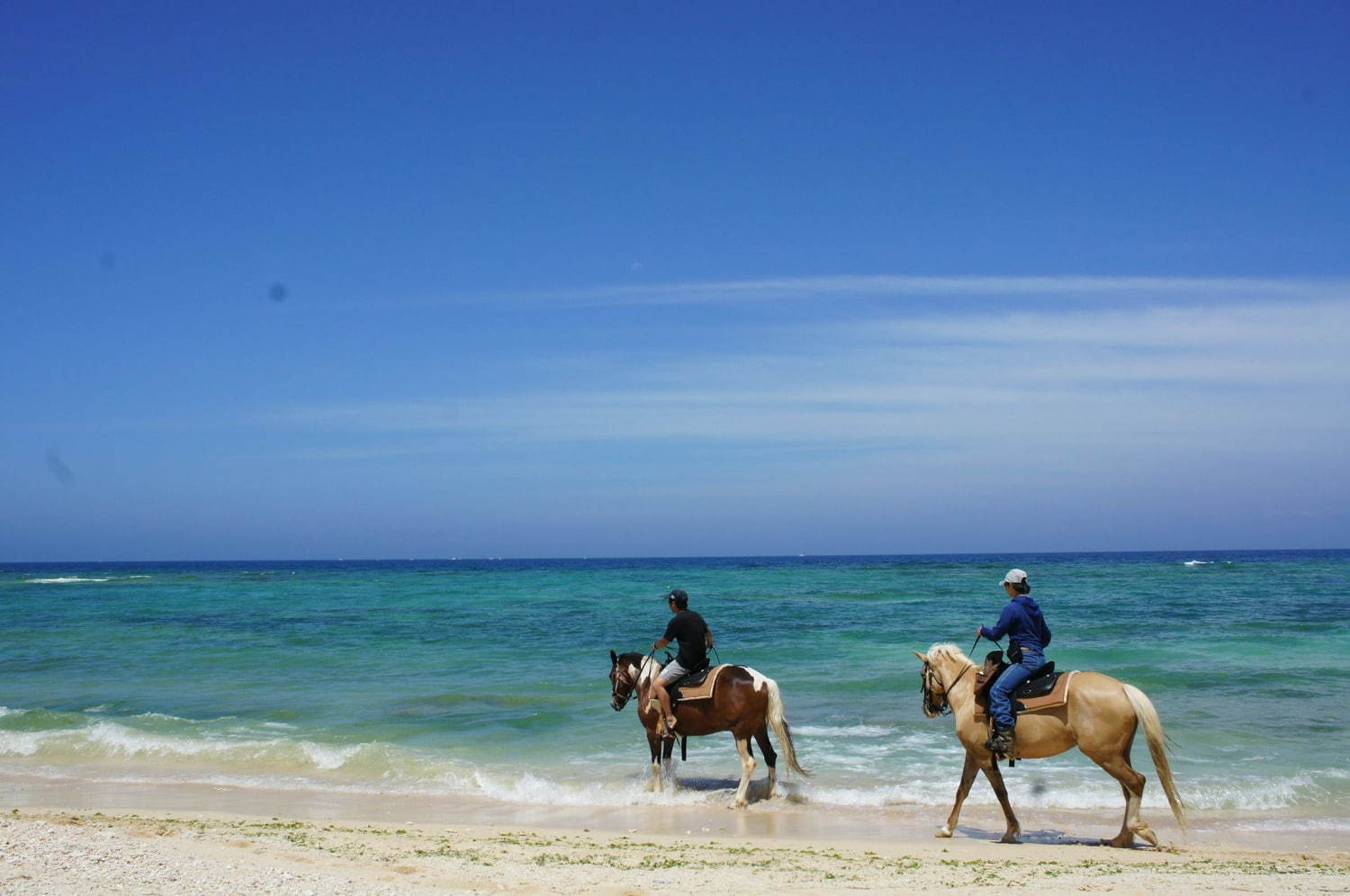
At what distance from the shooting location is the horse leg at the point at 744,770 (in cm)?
1022

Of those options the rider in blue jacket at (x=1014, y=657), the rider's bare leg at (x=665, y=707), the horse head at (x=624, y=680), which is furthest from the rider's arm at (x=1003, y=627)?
the horse head at (x=624, y=680)

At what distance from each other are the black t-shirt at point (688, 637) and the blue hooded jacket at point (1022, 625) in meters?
3.17

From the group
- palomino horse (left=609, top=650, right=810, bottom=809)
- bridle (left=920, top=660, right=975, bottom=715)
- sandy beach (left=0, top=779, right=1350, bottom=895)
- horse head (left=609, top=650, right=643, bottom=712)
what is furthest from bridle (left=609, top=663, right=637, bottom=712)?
bridle (left=920, top=660, right=975, bottom=715)

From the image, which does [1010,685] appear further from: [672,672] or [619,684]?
[619,684]

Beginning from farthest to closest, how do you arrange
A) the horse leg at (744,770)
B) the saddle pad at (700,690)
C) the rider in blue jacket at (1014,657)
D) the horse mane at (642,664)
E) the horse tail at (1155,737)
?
the horse mane at (642,664), the saddle pad at (700,690), the horse leg at (744,770), the rider in blue jacket at (1014,657), the horse tail at (1155,737)

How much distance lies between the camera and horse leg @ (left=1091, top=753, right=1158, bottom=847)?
833 centimetres

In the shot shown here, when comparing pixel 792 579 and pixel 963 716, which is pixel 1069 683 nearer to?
pixel 963 716

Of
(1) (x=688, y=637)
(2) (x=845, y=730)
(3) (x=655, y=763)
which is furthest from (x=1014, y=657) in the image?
(2) (x=845, y=730)

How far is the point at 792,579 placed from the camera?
188 ft

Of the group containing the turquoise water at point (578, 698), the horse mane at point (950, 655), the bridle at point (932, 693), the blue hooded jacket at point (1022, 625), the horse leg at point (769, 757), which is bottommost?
the turquoise water at point (578, 698)

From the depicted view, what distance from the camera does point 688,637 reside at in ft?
34.9

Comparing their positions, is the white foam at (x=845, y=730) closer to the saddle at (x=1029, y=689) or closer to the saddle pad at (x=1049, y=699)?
the saddle at (x=1029, y=689)

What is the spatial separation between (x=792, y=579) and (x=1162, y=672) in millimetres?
40313

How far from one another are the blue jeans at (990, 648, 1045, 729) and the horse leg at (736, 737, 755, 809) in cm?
273
